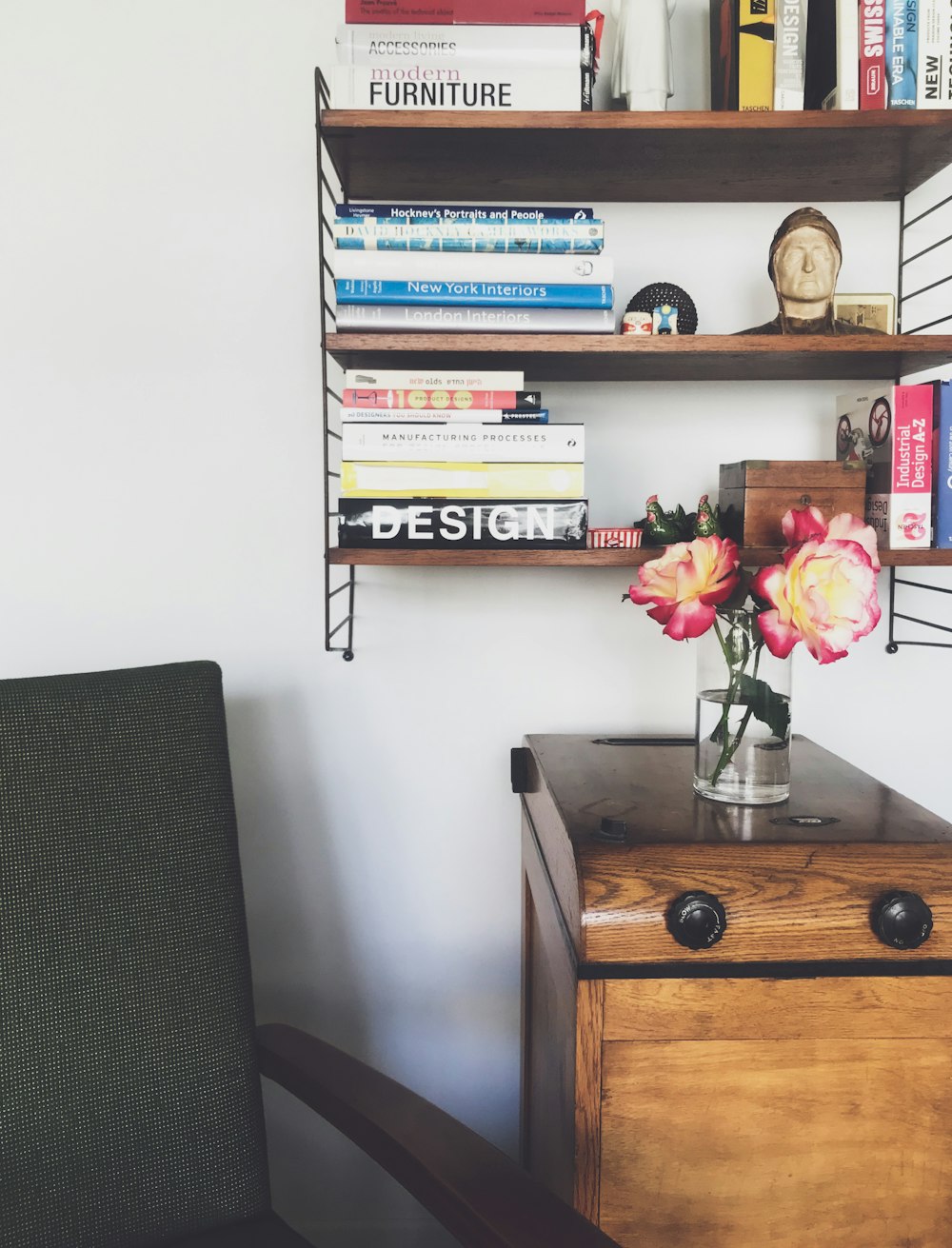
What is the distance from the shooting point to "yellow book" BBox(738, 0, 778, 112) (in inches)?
45.6

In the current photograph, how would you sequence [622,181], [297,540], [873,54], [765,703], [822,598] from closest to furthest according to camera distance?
1. [822,598]
2. [765,703]
3. [873,54]
4. [622,181]
5. [297,540]

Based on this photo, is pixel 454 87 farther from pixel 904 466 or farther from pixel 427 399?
pixel 904 466

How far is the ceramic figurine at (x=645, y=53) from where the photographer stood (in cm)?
115

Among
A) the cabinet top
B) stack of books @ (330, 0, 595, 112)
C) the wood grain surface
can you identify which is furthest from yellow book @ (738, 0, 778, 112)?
the wood grain surface

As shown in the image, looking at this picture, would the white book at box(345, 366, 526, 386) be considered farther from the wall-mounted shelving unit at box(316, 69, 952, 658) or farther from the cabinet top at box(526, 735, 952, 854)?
the cabinet top at box(526, 735, 952, 854)

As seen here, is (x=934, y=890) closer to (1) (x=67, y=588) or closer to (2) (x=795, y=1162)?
(2) (x=795, y=1162)

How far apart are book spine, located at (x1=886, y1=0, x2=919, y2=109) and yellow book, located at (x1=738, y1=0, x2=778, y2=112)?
0.47ft

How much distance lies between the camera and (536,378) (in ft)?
4.46

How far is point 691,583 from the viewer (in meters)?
0.99

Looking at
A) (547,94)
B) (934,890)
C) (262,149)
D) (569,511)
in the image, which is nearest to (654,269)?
(547,94)

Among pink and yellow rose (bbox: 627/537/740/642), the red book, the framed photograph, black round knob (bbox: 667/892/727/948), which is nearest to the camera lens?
black round knob (bbox: 667/892/727/948)

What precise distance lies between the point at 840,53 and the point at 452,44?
48 centimetres

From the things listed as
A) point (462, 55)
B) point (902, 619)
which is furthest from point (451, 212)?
point (902, 619)

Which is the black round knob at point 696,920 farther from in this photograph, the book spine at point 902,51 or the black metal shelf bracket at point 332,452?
the book spine at point 902,51
